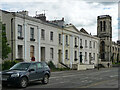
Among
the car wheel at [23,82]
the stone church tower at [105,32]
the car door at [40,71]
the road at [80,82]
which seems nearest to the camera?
the car wheel at [23,82]

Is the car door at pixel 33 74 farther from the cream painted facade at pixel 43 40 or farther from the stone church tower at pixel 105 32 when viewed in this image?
the stone church tower at pixel 105 32

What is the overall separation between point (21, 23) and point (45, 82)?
18789mm

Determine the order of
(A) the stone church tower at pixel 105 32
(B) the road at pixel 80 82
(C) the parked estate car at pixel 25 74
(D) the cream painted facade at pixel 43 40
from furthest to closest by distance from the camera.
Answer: (A) the stone church tower at pixel 105 32 → (D) the cream painted facade at pixel 43 40 → (B) the road at pixel 80 82 → (C) the parked estate car at pixel 25 74

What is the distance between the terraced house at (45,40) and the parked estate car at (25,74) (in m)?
16.9

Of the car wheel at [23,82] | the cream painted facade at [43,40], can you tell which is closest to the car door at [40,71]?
the car wheel at [23,82]

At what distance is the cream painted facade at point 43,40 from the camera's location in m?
33.5

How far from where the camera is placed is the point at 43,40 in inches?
1576

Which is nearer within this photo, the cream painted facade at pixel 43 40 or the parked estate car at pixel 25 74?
the parked estate car at pixel 25 74

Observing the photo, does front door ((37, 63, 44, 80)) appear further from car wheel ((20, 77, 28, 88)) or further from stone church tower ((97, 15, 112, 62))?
stone church tower ((97, 15, 112, 62))

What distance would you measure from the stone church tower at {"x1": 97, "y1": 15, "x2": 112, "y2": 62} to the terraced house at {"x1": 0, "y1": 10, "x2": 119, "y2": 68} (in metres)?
22.3

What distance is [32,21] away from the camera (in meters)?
37.1

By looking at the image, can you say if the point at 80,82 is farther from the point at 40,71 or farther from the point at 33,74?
the point at 33,74

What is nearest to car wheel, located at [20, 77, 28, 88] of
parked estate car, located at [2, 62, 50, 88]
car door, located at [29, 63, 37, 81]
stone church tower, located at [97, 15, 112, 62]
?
parked estate car, located at [2, 62, 50, 88]

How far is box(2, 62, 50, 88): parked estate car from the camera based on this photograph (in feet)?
47.4
